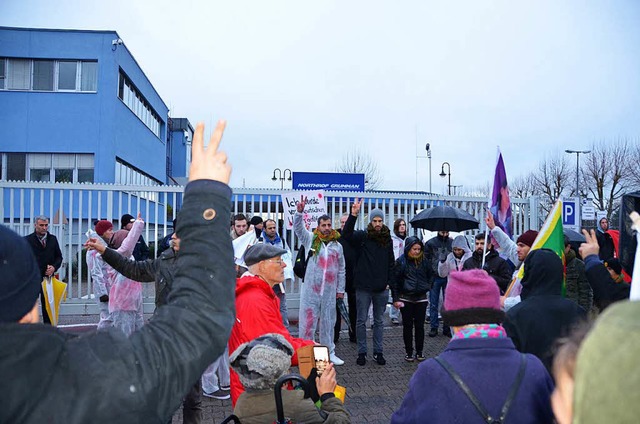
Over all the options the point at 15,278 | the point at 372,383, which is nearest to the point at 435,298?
the point at 372,383

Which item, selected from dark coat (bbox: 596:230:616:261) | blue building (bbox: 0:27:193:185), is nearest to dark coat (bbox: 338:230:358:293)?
dark coat (bbox: 596:230:616:261)


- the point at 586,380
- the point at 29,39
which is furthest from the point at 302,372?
the point at 29,39

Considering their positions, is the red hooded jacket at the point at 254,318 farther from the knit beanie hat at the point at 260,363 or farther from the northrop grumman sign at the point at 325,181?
the northrop grumman sign at the point at 325,181

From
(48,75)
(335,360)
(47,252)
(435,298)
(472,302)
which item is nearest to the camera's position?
(472,302)

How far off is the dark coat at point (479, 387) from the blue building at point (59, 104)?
22.4m

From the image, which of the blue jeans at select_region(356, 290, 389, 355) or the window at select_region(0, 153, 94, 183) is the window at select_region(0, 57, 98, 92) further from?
the blue jeans at select_region(356, 290, 389, 355)

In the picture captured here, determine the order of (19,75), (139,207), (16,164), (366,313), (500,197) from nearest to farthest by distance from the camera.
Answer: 1. (500,197)
2. (366,313)
3. (139,207)
4. (19,75)
5. (16,164)

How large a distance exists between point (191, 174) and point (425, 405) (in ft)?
5.27

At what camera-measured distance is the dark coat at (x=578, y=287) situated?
6.25 metres

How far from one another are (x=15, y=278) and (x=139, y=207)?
9927 millimetres

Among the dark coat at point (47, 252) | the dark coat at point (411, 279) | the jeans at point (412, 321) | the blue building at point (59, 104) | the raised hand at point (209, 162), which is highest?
the blue building at point (59, 104)

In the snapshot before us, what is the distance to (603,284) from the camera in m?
4.16

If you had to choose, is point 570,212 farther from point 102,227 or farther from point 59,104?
point 59,104

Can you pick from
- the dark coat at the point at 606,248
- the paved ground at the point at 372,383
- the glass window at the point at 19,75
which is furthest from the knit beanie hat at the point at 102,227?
the glass window at the point at 19,75
